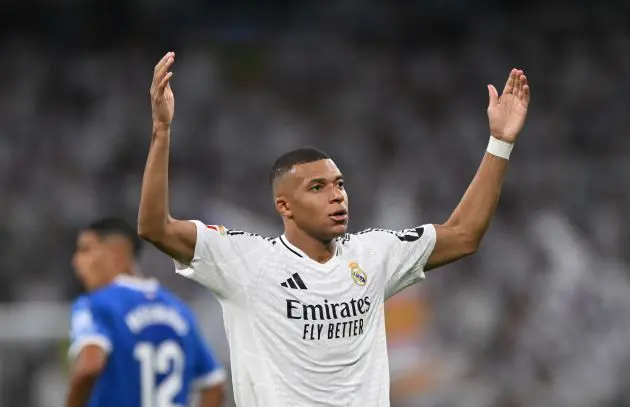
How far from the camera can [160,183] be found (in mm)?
3914

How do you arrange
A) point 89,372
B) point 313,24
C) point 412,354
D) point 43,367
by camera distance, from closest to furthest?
point 89,372 → point 43,367 → point 412,354 → point 313,24

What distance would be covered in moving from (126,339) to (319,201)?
202cm

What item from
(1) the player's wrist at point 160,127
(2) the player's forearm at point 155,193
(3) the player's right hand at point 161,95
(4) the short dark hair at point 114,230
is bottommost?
(2) the player's forearm at point 155,193

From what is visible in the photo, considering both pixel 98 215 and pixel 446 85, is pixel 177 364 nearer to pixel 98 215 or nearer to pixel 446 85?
pixel 98 215

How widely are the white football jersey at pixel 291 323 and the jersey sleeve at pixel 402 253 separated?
0.16 metres

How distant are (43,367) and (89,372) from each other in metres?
3.62

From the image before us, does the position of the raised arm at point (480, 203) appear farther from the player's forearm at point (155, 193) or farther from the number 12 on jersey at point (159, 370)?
the number 12 on jersey at point (159, 370)

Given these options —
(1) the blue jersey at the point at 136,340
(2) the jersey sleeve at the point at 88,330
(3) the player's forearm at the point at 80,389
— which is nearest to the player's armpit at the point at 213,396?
(1) the blue jersey at the point at 136,340

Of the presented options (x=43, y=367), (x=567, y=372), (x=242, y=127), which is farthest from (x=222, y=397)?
(x=242, y=127)

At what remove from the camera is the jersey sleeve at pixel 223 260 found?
13.6 ft

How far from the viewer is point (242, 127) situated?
15.2m

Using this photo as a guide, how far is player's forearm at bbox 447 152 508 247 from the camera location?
15.0ft

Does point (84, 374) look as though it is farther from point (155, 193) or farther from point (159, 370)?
point (155, 193)

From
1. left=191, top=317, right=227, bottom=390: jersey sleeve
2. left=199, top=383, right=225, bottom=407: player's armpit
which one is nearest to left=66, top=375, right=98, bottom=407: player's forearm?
left=191, top=317, right=227, bottom=390: jersey sleeve
